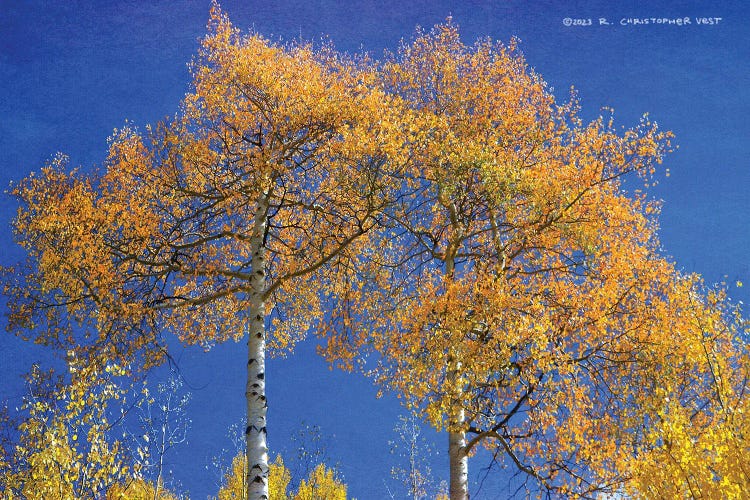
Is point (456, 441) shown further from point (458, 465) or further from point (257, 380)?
point (257, 380)

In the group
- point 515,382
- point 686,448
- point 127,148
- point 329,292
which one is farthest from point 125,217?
point 686,448

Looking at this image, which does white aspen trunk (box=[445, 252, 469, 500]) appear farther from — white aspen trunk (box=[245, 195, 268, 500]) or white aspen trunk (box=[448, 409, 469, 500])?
white aspen trunk (box=[245, 195, 268, 500])

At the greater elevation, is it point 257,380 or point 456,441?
point 257,380

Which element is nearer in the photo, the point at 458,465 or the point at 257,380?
the point at 257,380

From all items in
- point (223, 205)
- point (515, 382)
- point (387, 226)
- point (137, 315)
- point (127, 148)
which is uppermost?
point (127, 148)

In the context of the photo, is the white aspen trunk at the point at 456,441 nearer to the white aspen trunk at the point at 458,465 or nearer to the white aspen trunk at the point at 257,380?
the white aspen trunk at the point at 458,465

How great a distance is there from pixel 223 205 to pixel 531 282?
721cm

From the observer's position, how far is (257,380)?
12.5 metres

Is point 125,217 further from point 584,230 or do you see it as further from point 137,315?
point 584,230

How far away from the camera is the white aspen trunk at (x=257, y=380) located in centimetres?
1172

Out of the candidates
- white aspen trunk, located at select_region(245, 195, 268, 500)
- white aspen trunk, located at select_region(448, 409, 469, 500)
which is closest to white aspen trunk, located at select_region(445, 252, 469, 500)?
white aspen trunk, located at select_region(448, 409, 469, 500)

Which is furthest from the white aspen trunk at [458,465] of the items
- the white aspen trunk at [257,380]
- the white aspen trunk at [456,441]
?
the white aspen trunk at [257,380]

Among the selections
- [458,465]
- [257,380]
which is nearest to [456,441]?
[458,465]

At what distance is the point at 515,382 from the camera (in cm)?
1218
